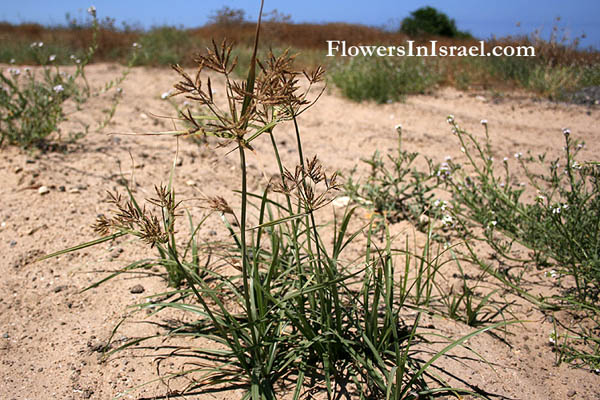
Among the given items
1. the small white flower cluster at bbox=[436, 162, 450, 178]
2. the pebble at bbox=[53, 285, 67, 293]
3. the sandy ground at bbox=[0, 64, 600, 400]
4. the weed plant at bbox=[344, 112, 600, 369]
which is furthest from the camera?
the small white flower cluster at bbox=[436, 162, 450, 178]

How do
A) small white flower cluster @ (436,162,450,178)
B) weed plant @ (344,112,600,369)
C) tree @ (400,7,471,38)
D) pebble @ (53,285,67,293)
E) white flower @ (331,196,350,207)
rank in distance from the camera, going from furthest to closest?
tree @ (400,7,471,38)
white flower @ (331,196,350,207)
small white flower cluster @ (436,162,450,178)
pebble @ (53,285,67,293)
weed plant @ (344,112,600,369)

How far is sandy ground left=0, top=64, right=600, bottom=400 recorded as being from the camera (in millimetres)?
1719

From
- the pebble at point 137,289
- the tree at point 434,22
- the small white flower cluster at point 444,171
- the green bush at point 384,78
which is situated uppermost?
the tree at point 434,22

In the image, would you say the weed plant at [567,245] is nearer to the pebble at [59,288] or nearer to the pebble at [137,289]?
the pebble at [137,289]

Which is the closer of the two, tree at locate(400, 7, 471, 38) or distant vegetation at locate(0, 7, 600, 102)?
distant vegetation at locate(0, 7, 600, 102)

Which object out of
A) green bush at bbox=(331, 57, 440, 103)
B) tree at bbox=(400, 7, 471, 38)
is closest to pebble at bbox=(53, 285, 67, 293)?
green bush at bbox=(331, 57, 440, 103)

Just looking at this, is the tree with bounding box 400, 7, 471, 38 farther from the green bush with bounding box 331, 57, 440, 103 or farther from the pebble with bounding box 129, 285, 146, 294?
the pebble with bounding box 129, 285, 146, 294

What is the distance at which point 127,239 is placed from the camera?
2.69 m

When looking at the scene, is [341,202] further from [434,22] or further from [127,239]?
[434,22]

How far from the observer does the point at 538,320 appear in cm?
214

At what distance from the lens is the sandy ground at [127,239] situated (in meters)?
1.72

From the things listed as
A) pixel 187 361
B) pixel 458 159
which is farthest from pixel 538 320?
pixel 458 159

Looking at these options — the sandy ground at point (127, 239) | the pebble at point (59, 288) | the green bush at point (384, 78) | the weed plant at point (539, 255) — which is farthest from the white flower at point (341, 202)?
the green bush at point (384, 78)

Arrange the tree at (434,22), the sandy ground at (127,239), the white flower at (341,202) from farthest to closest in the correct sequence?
the tree at (434,22) < the white flower at (341,202) < the sandy ground at (127,239)
